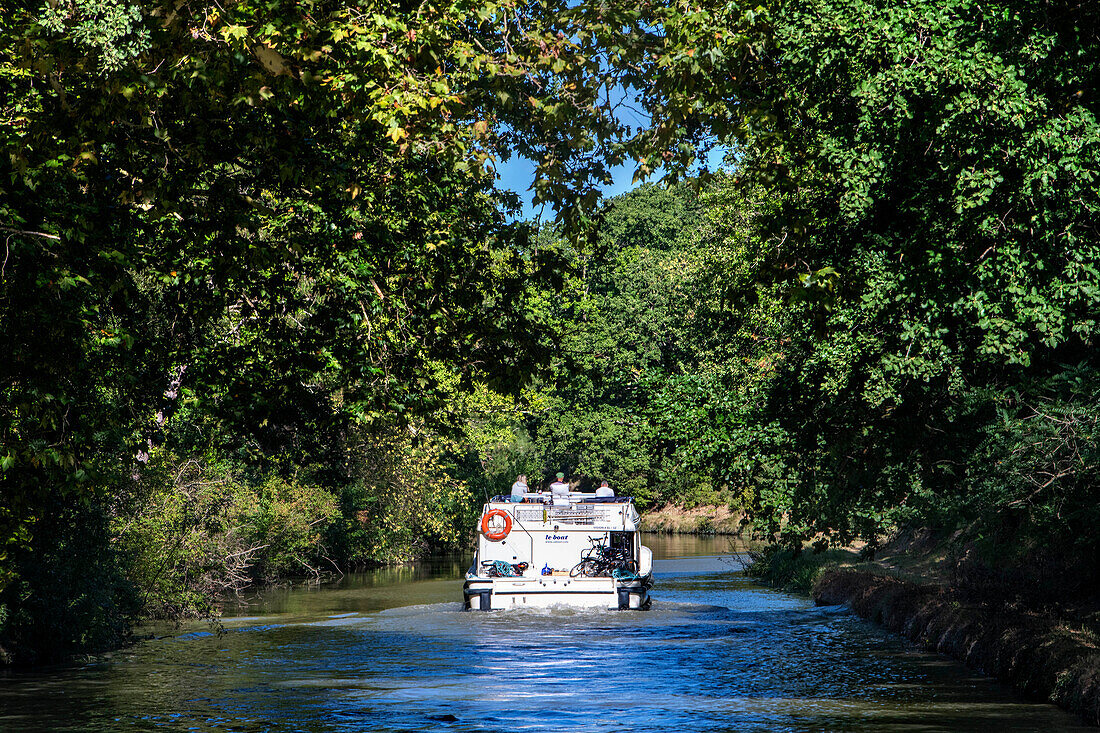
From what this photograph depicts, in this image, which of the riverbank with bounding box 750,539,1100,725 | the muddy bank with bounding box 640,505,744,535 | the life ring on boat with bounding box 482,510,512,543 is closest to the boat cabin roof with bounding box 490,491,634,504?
the life ring on boat with bounding box 482,510,512,543

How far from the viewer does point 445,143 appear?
11.2 meters

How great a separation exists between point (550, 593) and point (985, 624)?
1047cm

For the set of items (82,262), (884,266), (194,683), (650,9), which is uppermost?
(650,9)

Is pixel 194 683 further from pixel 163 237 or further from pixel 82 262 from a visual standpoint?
pixel 82 262

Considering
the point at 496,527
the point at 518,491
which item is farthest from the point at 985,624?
the point at 518,491

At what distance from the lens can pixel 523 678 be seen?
18109 mm

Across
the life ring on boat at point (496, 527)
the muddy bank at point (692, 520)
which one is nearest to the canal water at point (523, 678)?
the life ring on boat at point (496, 527)

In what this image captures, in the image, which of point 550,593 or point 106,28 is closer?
point 106,28

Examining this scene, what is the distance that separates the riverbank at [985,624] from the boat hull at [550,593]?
5.41 m

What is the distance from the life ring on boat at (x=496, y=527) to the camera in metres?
27.8

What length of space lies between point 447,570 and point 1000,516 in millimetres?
28859

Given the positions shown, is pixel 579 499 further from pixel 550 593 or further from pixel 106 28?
pixel 106 28

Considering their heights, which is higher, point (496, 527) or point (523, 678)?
point (496, 527)

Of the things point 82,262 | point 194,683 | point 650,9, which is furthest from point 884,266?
point 194,683
